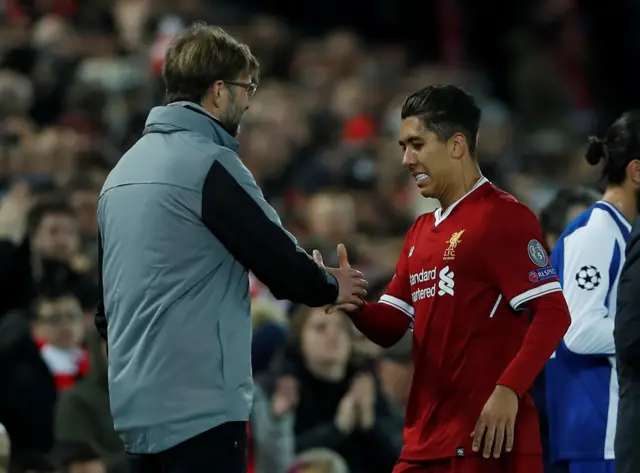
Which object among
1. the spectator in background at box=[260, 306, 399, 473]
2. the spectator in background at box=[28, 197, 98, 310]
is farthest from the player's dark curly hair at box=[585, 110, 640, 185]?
the spectator in background at box=[28, 197, 98, 310]

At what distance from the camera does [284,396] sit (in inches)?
305

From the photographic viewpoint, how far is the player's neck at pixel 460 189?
526 cm

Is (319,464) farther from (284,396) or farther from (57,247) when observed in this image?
(57,247)

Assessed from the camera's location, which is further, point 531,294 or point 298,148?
point 298,148

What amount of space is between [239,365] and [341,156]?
8.44m

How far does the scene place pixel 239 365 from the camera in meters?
4.75

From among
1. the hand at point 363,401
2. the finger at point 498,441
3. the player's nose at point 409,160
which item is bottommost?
the finger at point 498,441

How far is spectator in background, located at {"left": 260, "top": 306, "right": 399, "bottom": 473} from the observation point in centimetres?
800

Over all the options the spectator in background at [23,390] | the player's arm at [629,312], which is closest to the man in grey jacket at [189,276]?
the player's arm at [629,312]

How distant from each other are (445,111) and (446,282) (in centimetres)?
59

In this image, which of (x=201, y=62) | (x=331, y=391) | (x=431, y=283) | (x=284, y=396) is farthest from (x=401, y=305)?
Answer: (x=331, y=391)

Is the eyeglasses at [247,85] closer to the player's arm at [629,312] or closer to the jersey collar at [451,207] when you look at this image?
the jersey collar at [451,207]

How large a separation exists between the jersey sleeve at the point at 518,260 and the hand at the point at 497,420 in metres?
0.32

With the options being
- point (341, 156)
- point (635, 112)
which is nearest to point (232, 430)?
point (635, 112)
